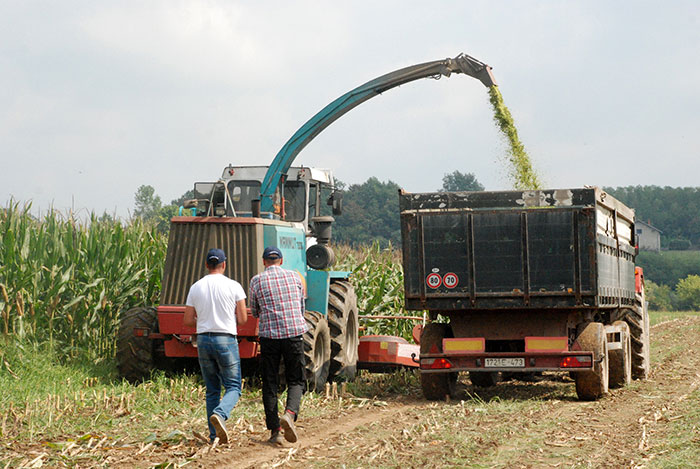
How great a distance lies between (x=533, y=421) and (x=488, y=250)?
9.75ft

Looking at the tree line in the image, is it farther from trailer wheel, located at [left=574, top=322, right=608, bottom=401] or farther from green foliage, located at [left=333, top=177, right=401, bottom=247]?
trailer wheel, located at [left=574, top=322, right=608, bottom=401]

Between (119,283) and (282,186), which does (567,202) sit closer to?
(282,186)

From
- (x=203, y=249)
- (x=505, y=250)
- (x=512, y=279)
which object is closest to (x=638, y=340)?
(x=512, y=279)

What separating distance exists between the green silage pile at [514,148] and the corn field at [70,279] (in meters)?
6.16

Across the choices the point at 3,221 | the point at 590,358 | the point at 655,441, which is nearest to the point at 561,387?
the point at 590,358

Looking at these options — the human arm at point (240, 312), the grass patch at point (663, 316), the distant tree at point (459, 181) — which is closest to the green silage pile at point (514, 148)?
the human arm at point (240, 312)

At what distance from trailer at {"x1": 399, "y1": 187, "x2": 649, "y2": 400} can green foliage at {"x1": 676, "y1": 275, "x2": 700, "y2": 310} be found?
6327cm

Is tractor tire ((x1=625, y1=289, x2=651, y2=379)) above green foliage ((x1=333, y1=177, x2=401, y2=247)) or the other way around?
the other way around

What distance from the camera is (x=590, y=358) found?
1192 centimetres

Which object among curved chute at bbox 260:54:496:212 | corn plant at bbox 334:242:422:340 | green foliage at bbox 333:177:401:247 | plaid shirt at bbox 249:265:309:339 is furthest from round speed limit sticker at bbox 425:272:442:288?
green foliage at bbox 333:177:401:247

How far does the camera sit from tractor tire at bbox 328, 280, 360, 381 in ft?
43.3

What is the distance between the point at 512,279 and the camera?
39.7 ft

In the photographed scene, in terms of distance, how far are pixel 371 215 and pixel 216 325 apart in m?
70.5

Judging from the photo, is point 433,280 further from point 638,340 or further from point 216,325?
point 638,340
